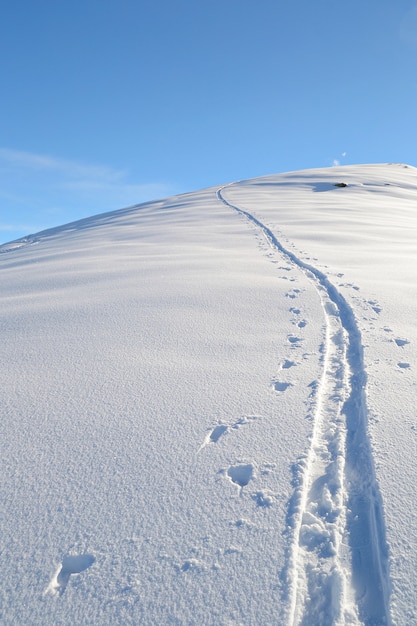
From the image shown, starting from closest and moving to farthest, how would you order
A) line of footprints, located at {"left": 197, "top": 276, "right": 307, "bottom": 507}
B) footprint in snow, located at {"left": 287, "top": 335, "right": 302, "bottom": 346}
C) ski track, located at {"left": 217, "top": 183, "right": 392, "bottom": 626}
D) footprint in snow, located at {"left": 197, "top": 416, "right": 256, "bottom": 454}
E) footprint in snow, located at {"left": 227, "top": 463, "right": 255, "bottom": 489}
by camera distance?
ski track, located at {"left": 217, "top": 183, "right": 392, "bottom": 626}, line of footprints, located at {"left": 197, "top": 276, "right": 307, "bottom": 507}, footprint in snow, located at {"left": 227, "top": 463, "right": 255, "bottom": 489}, footprint in snow, located at {"left": 197, "top": 416, "right": 256, "bottom": 454}, footprint in snow, located at {"left": 287, "top": 335, "right": 302, "bottom": 346}

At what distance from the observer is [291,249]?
8.85 metres

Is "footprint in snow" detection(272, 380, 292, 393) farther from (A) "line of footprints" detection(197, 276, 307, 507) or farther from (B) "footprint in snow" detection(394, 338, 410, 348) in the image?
(B) "footprint in snow" detection(394, 338, 410, 348)

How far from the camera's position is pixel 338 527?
216 centimetres

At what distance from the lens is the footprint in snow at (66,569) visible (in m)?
1.85

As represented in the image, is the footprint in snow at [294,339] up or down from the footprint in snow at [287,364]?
up

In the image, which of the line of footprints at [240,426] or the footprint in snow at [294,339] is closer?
the line of footprints at [240,426]

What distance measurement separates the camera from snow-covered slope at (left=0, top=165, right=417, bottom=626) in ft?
6.03

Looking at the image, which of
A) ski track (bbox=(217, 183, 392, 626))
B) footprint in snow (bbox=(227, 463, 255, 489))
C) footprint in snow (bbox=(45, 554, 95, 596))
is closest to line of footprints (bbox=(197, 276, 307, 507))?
footprint in snow (bbox=(227, 463, 255, 489))

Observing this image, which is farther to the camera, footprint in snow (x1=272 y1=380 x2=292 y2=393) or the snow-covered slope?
footprint in snow (x1=272 y1=380 x2=292 y2=393)

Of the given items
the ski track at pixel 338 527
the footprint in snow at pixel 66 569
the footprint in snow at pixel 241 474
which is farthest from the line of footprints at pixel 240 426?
the footprint in snow at pixel 66 569

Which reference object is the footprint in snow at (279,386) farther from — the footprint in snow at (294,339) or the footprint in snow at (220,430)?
the footprint in snow at (294,339)

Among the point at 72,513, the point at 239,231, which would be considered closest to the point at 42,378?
the point at 72,513

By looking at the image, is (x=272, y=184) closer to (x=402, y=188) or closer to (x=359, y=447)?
(x=402, y=188)

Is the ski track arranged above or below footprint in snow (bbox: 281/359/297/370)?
below
